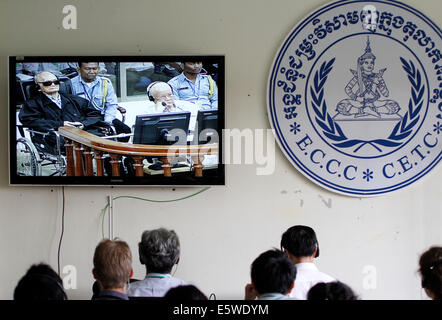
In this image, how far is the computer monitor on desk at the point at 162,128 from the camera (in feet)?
10.6

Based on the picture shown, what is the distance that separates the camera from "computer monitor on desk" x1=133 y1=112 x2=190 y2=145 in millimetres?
3217

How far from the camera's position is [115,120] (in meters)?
3.24

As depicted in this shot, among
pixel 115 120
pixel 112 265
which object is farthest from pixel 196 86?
pixel 112 265

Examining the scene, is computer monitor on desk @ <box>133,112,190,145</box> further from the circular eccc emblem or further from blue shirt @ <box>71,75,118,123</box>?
the circular eccc emblem

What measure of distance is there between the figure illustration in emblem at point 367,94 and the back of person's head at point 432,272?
1.50 meters

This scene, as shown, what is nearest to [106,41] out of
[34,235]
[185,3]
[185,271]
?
[185,3]

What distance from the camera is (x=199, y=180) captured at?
10.5 ft

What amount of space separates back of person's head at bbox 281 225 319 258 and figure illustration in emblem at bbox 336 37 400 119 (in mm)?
1021

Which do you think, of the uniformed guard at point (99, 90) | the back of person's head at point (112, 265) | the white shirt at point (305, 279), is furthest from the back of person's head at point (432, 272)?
the uniformed guard at point (99, 90)

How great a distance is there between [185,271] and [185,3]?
1.69 m

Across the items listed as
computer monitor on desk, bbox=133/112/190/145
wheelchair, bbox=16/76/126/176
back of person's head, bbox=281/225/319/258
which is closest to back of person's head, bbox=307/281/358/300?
back of person's head, bbox=281/225/319/258

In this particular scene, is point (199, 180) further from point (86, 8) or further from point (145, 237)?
point (86, 8)

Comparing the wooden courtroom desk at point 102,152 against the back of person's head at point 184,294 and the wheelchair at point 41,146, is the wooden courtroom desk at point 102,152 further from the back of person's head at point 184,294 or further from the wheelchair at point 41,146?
the back of person's head at point 184,294

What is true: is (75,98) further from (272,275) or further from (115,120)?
(272,275)
